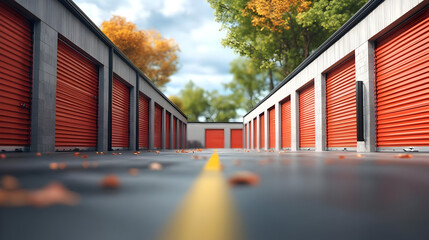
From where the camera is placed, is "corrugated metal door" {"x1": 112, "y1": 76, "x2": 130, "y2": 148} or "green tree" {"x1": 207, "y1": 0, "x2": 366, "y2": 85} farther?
"green tree" {"x1": 207, "y1": 0, "x2": 366, "y2": 85}

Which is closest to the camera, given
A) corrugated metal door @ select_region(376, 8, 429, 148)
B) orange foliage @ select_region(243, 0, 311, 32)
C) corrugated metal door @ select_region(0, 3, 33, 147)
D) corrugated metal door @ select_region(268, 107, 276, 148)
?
corrugated metal door @ select_region(0, 3, 33, 147)

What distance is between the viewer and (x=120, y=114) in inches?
582

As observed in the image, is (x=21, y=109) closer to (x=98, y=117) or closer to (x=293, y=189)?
(x=98, y=117)

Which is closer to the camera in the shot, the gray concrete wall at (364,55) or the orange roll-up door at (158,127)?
the gray concrete wall at (364,55)

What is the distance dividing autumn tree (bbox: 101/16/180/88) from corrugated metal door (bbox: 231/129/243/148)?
47.3ft

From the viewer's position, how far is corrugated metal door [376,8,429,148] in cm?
727

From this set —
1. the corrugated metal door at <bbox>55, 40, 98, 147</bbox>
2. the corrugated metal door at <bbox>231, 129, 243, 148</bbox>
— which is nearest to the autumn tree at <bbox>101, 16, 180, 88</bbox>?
the corrugated metal door at <bbox>231, 129, 243, 148</bbox>

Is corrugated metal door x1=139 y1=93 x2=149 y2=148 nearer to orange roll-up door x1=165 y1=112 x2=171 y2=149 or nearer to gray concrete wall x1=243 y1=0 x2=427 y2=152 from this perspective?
orange roll-up door x1=165 y1=112 x2=171 y2=149

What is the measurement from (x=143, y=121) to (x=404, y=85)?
15150mm

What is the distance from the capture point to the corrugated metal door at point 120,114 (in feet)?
46.0

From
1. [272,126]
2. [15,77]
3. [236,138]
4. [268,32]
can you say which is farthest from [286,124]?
[236,138]

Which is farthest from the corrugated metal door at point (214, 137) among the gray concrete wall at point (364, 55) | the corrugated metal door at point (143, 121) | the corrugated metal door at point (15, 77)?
the corrugated metal door at point (15, 77)

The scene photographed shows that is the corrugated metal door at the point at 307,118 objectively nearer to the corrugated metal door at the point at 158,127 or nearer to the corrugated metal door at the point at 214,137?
the corrugated metal door at the point at 158,127

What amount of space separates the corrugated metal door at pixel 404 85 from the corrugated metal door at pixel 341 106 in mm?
1516
